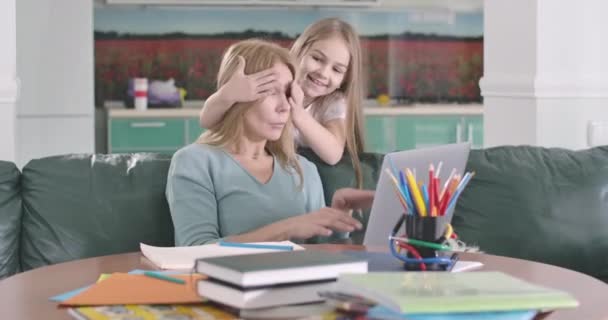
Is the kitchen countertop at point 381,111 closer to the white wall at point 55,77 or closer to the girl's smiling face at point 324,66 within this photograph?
the white wall at point 55,77

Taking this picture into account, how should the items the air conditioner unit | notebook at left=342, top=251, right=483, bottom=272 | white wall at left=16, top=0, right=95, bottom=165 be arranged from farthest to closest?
the air conditioner unit → white wall at left=16, top=0, right=95, bottom=165 → notebook at left=342, top=251, right=483, bottom=272

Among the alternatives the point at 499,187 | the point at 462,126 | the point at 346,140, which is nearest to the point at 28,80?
the point at 462,126

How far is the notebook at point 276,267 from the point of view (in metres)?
1.22

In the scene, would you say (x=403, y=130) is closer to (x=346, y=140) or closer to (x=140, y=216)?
(x=346, y=140)

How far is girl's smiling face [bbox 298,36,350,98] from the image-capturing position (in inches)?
116

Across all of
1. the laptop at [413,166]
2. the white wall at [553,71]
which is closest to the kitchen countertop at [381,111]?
the white wall at [553,71]

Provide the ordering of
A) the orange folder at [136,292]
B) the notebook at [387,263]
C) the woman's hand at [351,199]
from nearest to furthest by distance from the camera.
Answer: the orange folder at [136,292] → the notebook at [387,263] → the woman's hand at [351,199]

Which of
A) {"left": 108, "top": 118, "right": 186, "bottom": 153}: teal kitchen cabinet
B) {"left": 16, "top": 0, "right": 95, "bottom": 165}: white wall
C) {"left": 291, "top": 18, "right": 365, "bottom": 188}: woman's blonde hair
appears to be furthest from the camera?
{"left": 108, "top": 118, "right": 186, "bottom": 153}: teal kitchen cabinet

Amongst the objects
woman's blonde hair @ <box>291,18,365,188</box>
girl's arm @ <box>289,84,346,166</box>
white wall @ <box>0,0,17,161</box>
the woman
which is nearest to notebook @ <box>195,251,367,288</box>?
the woman

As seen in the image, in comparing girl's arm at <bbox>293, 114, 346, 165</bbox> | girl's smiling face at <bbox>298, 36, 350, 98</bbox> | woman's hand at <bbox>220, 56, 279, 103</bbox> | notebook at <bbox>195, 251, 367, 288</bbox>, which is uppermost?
girl's smiling face at <bbox>298, 36, 350, 98</bbox>

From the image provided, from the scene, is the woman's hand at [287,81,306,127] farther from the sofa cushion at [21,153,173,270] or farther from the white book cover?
the white book cover

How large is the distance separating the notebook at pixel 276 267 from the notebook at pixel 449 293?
0.08 meters

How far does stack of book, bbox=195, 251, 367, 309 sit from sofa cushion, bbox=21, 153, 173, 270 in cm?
132

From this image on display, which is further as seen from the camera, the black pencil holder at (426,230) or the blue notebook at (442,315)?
the black pencil holder at (426,230)
